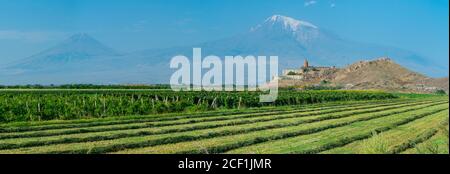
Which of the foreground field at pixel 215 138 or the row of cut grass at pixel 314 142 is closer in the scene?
the row of cut grass at pixel 314 142

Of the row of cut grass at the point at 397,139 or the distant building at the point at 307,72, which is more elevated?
the distant building at the point at 307,72

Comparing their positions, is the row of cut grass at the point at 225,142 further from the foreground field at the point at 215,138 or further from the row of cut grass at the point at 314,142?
the row of cut grass at the point at 314,142

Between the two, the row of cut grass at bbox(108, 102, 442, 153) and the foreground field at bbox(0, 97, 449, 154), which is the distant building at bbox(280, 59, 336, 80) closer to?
the foreground field at bbox(0, 97, 449, 154)

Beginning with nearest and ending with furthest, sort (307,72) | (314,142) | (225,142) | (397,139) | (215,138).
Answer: (314,142) < (225,142) < (397,139) < (215,138) < (307,72)

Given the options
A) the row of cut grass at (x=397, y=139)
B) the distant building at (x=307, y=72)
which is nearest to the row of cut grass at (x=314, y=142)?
the row of cut grass at (x=397, y=139)

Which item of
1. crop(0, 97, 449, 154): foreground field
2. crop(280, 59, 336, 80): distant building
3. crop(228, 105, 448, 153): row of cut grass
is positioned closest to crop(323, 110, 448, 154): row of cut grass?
crop(0, 97, 449, 154): foreground field

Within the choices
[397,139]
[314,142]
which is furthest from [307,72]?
[314,142]

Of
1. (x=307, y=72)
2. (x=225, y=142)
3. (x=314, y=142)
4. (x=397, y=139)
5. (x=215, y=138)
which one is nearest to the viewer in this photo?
(x=314, y=142)

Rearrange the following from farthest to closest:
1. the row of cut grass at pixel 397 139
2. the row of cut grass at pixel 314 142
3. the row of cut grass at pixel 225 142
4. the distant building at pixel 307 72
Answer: the distant building at pixel 307 72, the row of cut grass at pixel 225 142, the row of cut grass at pixel 314 142, the row of cut grass at pixel 397 139

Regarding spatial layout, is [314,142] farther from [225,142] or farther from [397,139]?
[397,139]
